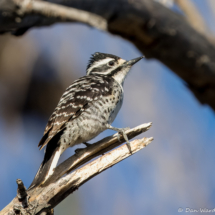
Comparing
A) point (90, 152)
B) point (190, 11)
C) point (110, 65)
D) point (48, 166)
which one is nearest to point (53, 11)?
point (48, 166)

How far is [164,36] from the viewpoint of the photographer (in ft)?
9.07

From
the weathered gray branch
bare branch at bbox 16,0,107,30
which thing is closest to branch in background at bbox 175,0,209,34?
the weathered gray branch

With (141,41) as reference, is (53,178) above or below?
below

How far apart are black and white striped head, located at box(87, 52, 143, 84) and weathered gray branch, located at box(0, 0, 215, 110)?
2177 millimetres

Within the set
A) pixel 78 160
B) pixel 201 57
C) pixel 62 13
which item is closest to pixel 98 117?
pixel 78 160

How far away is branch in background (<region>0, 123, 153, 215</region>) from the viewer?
3221mm

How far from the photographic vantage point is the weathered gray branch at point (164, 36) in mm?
2551

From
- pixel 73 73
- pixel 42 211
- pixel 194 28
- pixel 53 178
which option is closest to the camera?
pixel 194 28

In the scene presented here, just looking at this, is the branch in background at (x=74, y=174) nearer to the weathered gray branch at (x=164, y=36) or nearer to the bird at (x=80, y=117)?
the bird at (x=80, y=117)

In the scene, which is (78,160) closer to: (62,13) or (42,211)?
(42,211)

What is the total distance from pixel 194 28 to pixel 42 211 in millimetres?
2106

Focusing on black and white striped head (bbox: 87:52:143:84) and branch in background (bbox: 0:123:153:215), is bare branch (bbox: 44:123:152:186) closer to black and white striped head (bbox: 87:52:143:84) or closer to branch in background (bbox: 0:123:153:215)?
branch in background (bbox: 0:123:153:215)

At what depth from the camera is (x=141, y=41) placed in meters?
2.88

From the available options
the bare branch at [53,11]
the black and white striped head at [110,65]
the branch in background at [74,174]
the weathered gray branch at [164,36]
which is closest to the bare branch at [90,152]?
the branch in background at [74,174]
